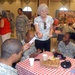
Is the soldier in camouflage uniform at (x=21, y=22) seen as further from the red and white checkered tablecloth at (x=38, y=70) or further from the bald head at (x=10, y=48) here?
the bald head at (x=10, y=48)

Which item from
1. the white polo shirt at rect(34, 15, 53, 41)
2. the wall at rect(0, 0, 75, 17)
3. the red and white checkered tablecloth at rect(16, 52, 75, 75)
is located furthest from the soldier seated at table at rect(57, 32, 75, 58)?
the wall at rect(0, 0, 75, 17)

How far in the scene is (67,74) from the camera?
181cm

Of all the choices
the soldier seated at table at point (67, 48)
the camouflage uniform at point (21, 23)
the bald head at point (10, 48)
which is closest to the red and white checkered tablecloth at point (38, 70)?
the bald head at point (10, 48)

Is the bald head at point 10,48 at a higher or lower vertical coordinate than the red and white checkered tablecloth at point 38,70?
higher

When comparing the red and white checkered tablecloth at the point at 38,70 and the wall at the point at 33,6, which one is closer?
the red and white checkered tablecloth at the point at 38,70

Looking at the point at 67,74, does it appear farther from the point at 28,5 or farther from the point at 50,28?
the point at 28,5

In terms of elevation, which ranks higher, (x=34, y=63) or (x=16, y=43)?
(x=16, y=43)

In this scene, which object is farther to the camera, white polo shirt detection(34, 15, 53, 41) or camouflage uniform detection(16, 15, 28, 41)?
camouflage uniform detection(16, 15, 28, 41)

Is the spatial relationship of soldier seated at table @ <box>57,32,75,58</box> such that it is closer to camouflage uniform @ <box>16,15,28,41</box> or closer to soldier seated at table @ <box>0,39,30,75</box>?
camouflage uniform @ <box>16,15,28,41</box>

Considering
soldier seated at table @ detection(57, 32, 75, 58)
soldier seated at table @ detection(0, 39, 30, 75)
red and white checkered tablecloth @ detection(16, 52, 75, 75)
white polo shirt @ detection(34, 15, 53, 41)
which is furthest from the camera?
soldier seated at table @ detection(57, 32, 75, 58)

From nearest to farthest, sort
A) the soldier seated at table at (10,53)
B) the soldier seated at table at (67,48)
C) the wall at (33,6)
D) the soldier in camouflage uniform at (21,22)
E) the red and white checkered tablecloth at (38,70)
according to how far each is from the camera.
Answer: the soldier seated at table at (10,53) < the red and white checkered tablecloth at (38,70) < the soldier seated at table at (67,48) < the soldier in camouflage uniform at (21,22) < the wall at (33,6)

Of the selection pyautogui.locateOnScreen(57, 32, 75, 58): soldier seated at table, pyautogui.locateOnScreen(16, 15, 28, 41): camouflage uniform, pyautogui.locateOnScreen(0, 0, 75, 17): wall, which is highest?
pyautogui.locateOnScreen(0, 0, 75, 17): wall

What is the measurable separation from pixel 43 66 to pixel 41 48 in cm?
78

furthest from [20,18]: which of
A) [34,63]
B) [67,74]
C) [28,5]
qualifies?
[28,5]
